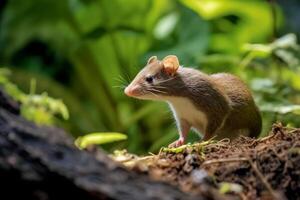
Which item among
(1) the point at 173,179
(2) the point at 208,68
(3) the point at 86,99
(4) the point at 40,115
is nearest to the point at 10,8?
(3) the point at 86,99

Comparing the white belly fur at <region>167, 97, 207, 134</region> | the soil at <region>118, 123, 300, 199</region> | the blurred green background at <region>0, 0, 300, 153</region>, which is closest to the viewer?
the soil at <region>118, 123, 300, 199</region>

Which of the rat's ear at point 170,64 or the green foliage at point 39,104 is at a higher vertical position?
the green foliage at point 39,104

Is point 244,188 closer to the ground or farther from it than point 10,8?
closer to the ground

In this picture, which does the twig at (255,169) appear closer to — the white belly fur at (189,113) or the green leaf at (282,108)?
the white belly fur at (189,113)

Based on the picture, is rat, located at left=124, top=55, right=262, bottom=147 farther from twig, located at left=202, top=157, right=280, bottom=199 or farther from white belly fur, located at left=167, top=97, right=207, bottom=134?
twig, located at left=202, top=157, right=280, bottom=199

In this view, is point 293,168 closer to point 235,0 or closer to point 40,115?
point 40,115

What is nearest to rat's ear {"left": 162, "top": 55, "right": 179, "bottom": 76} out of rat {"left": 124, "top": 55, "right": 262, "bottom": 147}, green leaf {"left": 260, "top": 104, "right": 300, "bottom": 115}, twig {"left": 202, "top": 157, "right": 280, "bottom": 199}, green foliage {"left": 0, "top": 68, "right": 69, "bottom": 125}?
rat {"left": 124, "top": 55, "right": 262, "bottom": 147}

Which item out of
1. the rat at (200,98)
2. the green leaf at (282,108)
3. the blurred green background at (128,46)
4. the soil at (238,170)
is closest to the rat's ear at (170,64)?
the rat at (200,98)
